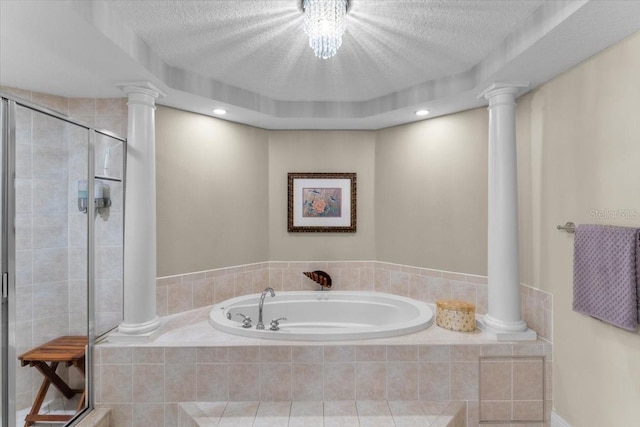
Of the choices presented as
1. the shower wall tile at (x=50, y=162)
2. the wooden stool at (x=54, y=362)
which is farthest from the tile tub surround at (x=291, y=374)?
the shower wall tile at (x=50, y=162)

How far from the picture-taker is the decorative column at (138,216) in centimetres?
238

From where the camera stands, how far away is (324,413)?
2.15 m

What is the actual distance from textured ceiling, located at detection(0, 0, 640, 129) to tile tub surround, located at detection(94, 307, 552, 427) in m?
1.80

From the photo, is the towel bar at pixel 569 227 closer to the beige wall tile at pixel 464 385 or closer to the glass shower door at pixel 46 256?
the beige wall tile at pixel 464 385

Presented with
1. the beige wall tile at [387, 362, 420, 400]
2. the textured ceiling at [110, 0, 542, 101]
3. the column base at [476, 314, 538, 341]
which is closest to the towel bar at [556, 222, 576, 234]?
the column base at [476, 314, 538, 341]

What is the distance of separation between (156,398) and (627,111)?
3199mm

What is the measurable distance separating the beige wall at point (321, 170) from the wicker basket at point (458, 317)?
115cm

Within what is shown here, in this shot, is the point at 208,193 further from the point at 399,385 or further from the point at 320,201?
the point at 399,385

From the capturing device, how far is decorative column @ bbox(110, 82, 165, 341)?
93.7 inches

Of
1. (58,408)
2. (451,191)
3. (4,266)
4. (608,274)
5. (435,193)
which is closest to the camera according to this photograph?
(4,266)

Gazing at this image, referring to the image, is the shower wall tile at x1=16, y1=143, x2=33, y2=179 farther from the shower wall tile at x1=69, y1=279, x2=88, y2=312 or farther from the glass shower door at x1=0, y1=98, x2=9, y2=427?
the shower wall tile at x1=69, y1=279, x2=88, y2=312

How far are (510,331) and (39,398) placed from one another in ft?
9.66

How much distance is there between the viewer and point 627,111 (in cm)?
177

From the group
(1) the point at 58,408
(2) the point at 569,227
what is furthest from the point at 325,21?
(1) the point at 58,408
